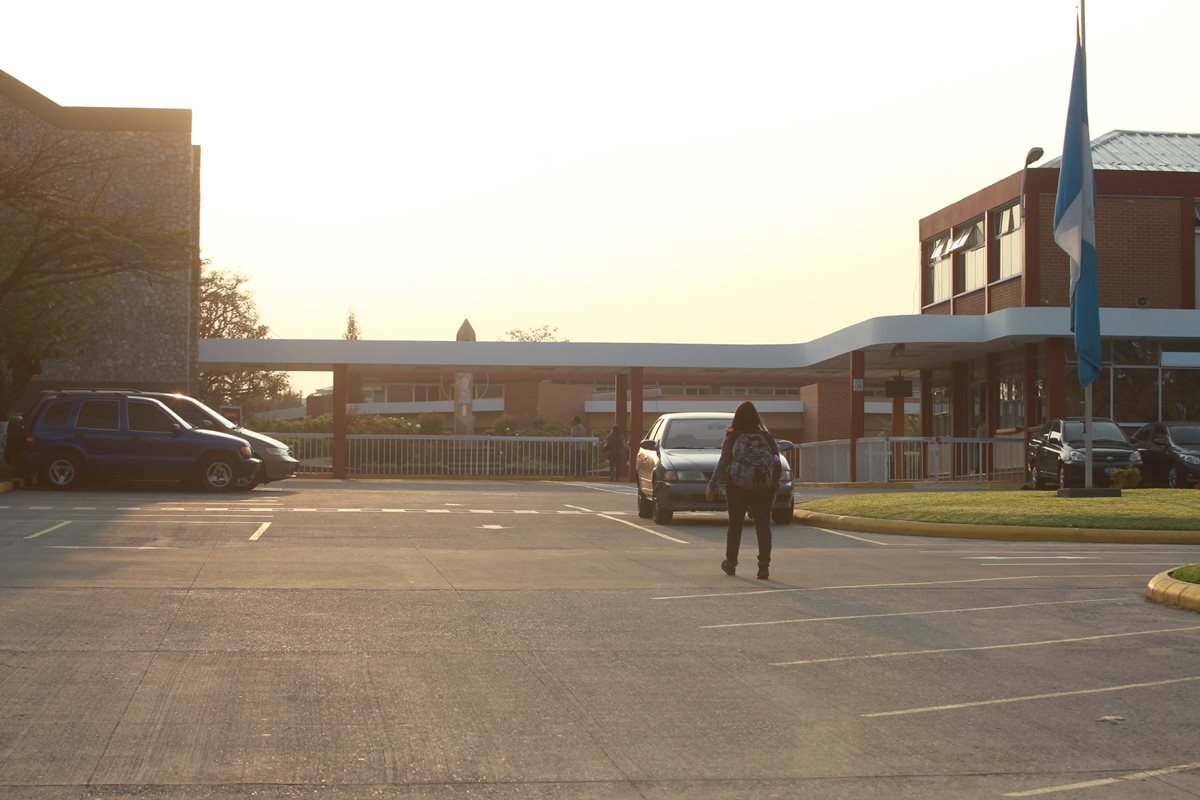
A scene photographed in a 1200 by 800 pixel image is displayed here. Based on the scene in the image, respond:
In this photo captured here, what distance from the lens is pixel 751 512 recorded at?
14.2m

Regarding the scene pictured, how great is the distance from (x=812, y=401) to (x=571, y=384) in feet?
50.0

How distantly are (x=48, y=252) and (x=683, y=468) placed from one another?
15.5 m

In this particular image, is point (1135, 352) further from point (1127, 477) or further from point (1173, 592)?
point (1173, 592)

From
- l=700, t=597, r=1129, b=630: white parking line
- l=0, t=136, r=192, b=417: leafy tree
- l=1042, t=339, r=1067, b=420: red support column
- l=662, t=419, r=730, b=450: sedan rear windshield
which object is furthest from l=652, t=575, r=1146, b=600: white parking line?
l=1042, t=339, r=1067, b=420: red support column

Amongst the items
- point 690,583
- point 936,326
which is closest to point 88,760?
point 690,583

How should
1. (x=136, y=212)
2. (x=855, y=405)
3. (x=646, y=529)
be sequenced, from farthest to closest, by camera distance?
(x=136, y=212)
(x=855, y=405)
(x=646, y=529)

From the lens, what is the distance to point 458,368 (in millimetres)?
41500

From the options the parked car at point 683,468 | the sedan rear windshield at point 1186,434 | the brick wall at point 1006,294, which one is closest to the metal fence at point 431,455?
the brick wall at point 1006,294

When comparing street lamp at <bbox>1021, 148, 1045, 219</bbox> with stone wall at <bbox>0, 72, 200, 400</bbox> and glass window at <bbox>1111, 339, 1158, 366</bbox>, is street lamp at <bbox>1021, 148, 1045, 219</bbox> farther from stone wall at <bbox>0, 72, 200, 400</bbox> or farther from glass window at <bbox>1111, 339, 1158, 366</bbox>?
stone wall at <bbox>0, 72, 200, 400</bbox>

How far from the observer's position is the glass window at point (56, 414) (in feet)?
87.2

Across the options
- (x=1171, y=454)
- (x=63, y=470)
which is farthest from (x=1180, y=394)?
(x=63, y=470)

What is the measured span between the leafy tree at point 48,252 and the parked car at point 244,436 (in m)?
3.63

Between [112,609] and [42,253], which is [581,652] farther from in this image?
[42,253]

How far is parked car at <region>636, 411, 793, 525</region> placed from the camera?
799 inches
